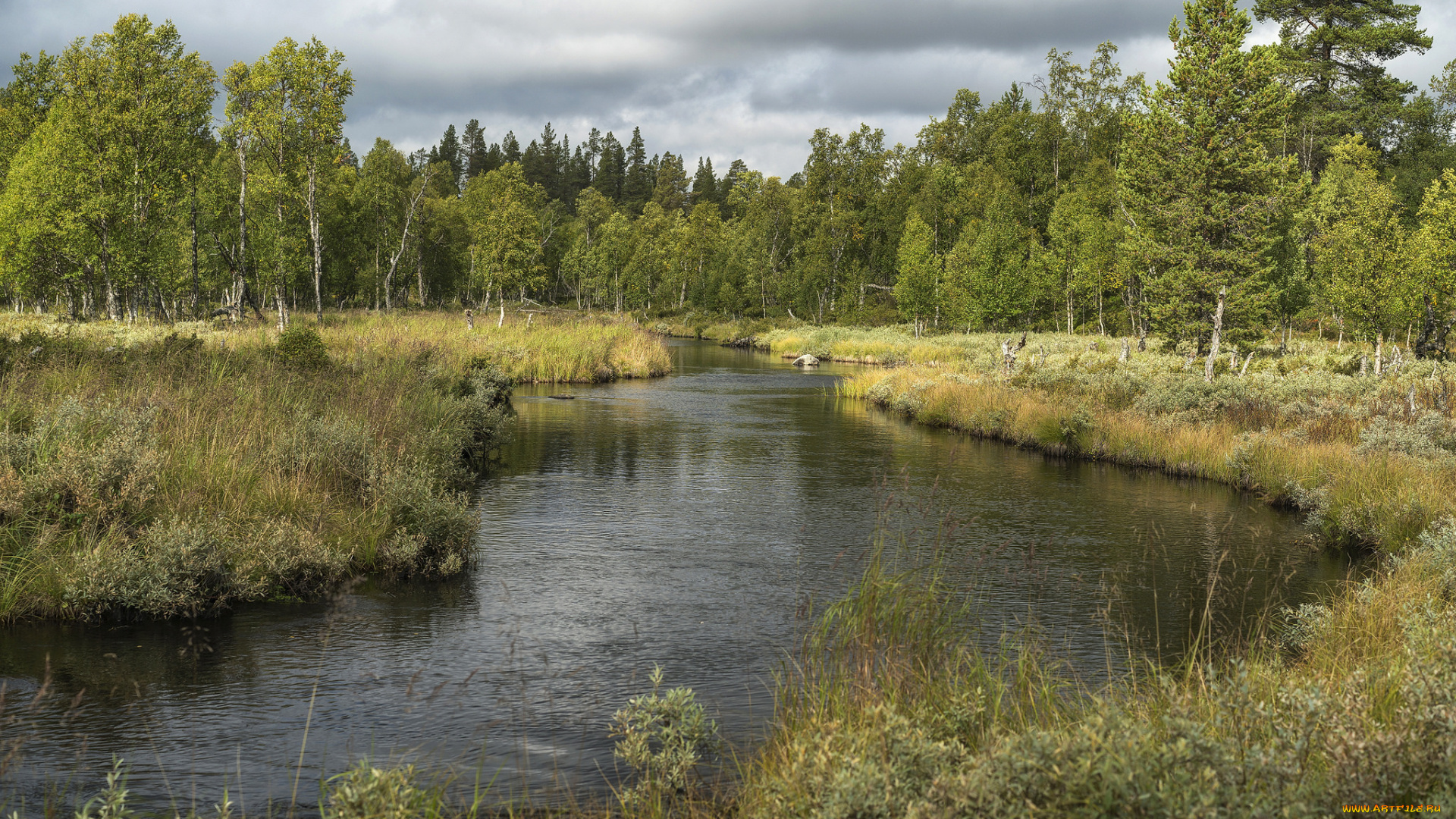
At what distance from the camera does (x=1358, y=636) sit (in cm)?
764

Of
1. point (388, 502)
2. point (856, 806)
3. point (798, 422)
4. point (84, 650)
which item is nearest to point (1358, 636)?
point (856, 806)

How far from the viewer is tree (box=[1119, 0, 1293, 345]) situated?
31672 millimetres

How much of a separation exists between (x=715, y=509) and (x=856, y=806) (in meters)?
11.5

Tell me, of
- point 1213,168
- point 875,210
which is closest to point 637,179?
point 875,210

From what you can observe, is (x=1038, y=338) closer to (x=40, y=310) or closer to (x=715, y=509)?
(x=715, y=509)

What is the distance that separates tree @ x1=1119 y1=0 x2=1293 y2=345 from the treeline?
0.39 feet

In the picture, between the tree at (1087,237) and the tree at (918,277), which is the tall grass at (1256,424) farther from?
the tree at (918,277)

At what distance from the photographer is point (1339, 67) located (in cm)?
6644

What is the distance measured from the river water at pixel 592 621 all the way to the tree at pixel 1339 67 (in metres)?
61.7

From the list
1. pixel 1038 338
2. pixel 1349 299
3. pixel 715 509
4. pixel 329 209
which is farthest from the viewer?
pixel 329 209

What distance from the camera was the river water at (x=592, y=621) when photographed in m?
6.73

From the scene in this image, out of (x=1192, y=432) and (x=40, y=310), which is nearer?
(x=1192, y=432)

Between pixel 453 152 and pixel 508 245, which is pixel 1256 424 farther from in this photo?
pixel 453 152

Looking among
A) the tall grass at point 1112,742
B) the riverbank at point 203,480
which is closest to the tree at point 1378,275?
the tall grass at point 1112,742
